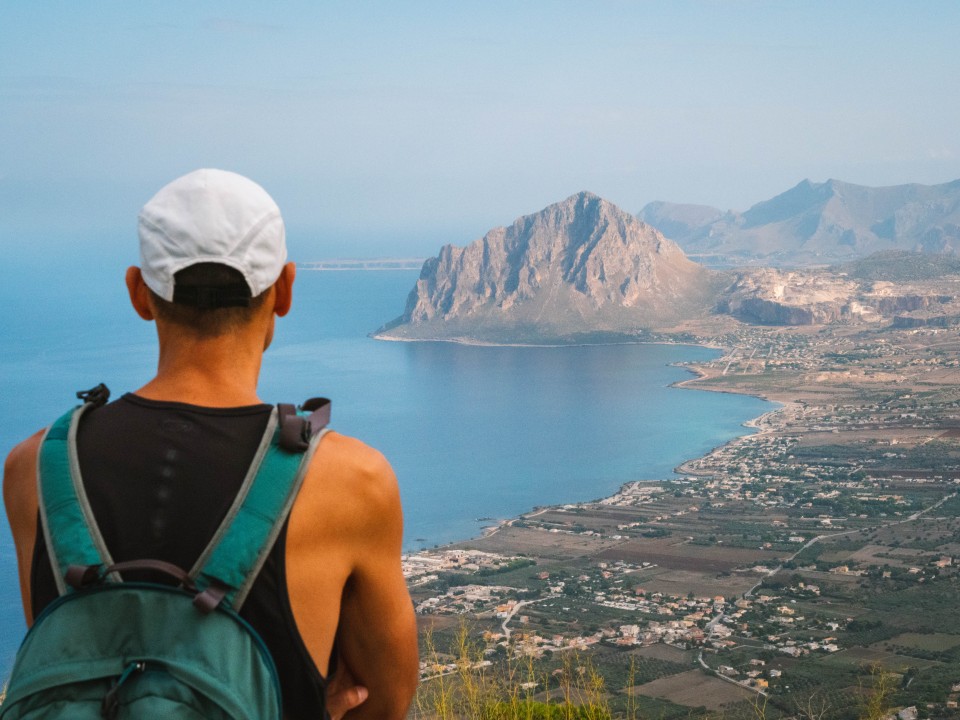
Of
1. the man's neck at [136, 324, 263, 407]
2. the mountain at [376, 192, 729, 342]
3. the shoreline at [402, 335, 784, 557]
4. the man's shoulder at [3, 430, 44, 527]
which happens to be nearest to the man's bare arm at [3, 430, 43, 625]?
the man's shoulder at [3, 430, 44, 527]

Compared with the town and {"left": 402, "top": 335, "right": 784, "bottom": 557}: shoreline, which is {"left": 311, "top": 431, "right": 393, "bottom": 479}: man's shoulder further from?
{"left": 402, "top": 335, "right": 784, "bottom": 557}: shoreline

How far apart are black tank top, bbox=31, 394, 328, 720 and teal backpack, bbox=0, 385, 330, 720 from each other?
0.02m

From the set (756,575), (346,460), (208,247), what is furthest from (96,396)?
(756,575)

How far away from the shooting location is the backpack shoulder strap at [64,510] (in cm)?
121

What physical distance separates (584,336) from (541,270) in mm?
20241

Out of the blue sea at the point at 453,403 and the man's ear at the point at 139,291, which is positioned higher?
the man's ear at the point at 139,291

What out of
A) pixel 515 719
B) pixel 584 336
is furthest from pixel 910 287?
pixel 515 719

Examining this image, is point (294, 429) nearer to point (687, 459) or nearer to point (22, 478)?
point (22, 478)

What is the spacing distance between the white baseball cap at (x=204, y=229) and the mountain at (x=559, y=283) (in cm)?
10849

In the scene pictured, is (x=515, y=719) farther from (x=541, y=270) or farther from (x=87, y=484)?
(x=541, y=270)

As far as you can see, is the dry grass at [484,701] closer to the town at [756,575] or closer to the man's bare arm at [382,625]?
the town at [756,575]

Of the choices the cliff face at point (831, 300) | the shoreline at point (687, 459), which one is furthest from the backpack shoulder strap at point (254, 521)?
the cliff face at point (831, 300)

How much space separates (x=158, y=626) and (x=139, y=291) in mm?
460

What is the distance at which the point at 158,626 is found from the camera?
3.83ft
